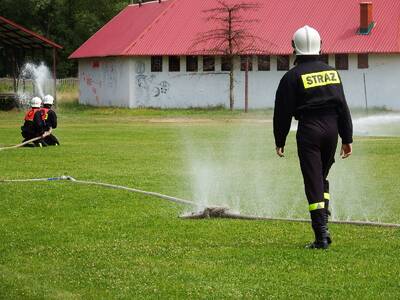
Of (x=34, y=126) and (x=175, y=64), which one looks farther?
(x=175, y=64)

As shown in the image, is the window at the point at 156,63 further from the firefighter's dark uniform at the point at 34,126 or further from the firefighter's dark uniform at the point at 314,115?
the firefighter's dark uniform at the point at 314,115

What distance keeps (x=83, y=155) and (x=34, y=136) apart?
3.23 meters

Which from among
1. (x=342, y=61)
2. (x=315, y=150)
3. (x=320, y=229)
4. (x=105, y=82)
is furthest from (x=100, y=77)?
(x=320, y=229)

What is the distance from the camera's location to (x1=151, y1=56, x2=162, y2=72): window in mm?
62750

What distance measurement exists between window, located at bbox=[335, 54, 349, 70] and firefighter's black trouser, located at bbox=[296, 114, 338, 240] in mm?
49928

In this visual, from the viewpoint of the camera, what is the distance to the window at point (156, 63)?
6275 centimetres

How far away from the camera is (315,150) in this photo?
975cm

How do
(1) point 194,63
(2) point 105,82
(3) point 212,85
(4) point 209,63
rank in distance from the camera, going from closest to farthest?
1. (3) point 212,85
2. (4) point 209,63
3. (1) point 194,63
4. (2) point 105,82

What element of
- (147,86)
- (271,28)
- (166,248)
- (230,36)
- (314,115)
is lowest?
(166,248)

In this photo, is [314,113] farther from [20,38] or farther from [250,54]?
[250,54]

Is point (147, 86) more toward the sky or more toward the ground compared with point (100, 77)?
more toward the ground

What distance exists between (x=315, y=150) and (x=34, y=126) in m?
17.0

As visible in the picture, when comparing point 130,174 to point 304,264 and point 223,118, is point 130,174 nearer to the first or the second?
point 304,264

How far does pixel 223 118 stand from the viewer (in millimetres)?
47656
